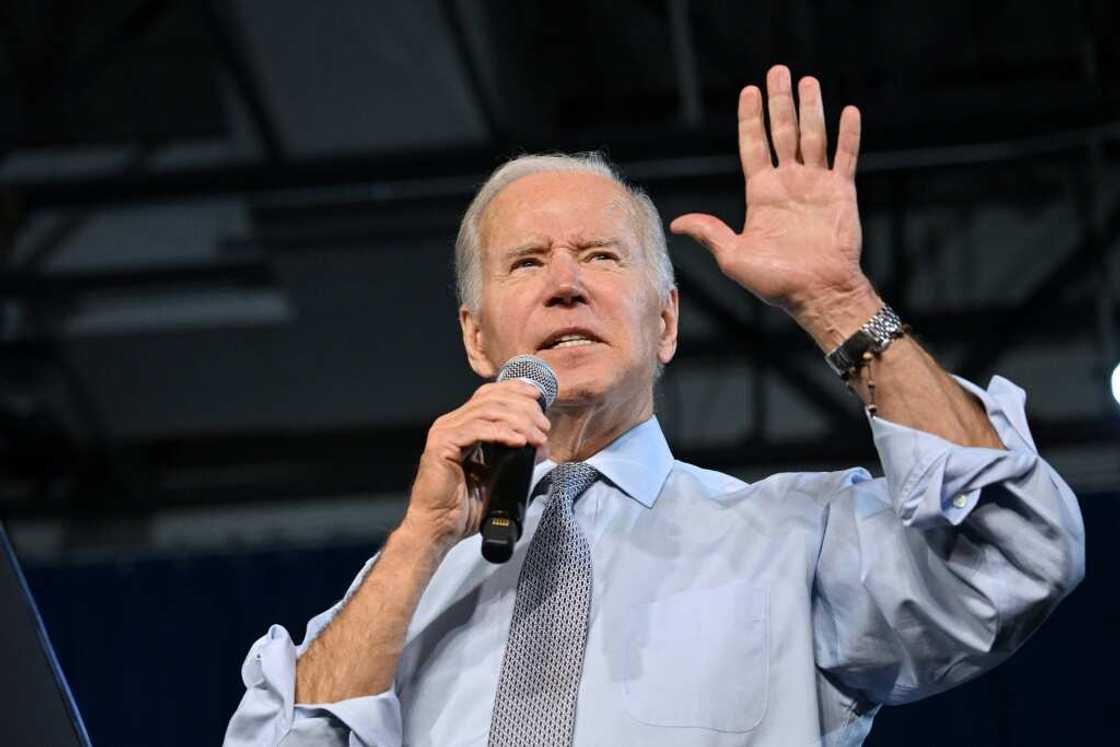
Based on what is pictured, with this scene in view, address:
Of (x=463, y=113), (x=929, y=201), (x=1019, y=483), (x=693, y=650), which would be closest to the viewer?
(x=1019, y=483)

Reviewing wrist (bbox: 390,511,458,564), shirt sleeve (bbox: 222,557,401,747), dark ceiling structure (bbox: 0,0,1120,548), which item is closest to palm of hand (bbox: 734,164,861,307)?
wrist (bbox: 390,511,458,564)

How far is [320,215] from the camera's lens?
204 inches

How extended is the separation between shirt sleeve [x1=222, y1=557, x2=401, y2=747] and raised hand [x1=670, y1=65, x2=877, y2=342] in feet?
1.92

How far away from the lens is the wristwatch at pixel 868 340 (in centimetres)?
155

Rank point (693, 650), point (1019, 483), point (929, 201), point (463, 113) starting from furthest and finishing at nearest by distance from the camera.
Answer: point (929, 201)
point (463, 113)
point (693, 650)
point (1019, 483)

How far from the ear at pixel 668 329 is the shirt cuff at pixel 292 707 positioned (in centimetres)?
61

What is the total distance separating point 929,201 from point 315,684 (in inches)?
152

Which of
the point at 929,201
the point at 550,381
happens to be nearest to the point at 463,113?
the point at 929,201

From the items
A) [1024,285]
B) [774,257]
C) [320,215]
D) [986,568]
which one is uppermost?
[320,215]

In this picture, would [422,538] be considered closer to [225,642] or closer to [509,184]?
[509,184]

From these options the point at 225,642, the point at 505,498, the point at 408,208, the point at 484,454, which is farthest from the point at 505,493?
the point at 408,208

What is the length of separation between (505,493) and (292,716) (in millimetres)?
364

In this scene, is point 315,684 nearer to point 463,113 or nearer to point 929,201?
point 463,113

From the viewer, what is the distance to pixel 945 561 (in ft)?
5.02
